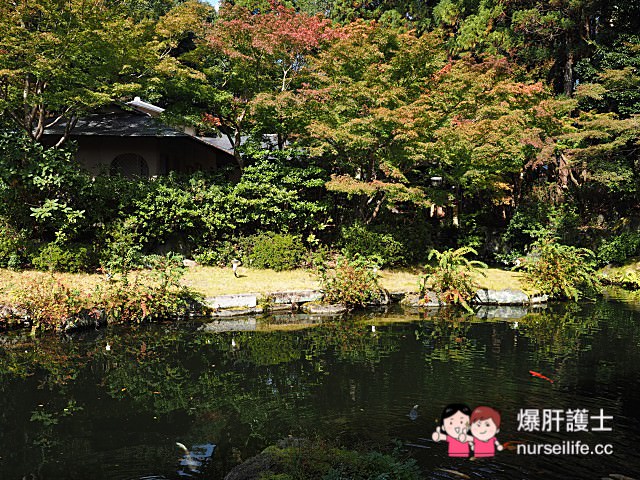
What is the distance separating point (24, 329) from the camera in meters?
11.0

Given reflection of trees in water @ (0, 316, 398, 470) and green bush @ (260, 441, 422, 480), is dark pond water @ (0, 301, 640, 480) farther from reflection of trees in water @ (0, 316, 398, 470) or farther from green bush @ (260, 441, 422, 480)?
green bush @ (260, 441, 422, 480)

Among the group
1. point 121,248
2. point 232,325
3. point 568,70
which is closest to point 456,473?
point 232,325

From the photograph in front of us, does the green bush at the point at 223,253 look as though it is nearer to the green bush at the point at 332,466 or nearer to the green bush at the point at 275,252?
the green bush at the point at 275,252

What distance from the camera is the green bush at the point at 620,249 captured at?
738 inches

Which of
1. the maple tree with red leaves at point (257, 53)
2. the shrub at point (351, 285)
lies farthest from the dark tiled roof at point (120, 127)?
the shrub at point (351, 285)

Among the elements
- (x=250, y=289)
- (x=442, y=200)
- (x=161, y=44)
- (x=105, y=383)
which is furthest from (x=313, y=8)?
(x=105, y=383)

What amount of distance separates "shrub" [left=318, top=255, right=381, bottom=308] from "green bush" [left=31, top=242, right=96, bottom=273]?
6.61 metres

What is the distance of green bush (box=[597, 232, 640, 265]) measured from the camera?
61.5 feet

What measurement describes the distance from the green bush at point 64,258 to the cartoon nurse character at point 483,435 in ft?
38.8

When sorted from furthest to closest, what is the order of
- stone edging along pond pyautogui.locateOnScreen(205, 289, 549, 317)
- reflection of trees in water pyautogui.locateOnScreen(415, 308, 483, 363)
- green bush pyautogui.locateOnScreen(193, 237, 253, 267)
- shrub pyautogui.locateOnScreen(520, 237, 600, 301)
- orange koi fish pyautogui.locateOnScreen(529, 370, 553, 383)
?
green bush pyautogui.locateOnScreen(193, 237, 253, 267)
shrub pyautogui.locateOnScreen(520, 237, 600, 301)
stone edging along pond pyautogui.locateOnScreen(205, 289, 549, 317)
reflection of trees in water pyautogui.locateOnScreen(415, 308, 483, 363)
orange koi fish pyautogui.locateOnScreen(529, 370, 553, 383)

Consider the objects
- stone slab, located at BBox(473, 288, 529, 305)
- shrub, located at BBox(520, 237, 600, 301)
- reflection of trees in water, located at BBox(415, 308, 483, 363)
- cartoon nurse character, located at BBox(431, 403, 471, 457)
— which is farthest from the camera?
shrub, located at BBox(520, 237, 600, 301)

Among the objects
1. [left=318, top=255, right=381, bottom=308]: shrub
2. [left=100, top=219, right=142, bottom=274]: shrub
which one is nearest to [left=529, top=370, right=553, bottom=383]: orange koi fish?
[left=318, top=255, right=381, bottom=308]: shrub

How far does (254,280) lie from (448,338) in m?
6.58

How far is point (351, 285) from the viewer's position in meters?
13.5
